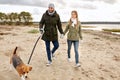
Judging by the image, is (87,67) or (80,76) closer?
(80,76)

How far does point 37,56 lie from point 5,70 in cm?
309

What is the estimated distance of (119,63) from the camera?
14750 mm

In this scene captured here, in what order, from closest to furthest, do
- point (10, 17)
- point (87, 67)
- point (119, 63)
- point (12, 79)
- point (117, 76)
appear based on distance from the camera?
point (12, 79), point (117, 76), point (87, 67), point (119, 63), point (10, 17)

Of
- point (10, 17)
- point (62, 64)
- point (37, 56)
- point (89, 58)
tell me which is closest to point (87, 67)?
point (62, 64)

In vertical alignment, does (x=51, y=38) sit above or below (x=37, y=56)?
above

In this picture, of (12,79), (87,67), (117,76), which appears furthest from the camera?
(87,67)

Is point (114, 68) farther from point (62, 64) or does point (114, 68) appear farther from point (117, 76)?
point (62, 64)

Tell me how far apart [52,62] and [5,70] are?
2258 mm

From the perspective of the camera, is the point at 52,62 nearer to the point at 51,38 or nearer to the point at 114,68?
the point at 51,38

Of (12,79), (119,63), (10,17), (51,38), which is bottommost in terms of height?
(10,17)

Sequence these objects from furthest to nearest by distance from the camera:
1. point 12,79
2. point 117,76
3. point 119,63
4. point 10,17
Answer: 1. point 10,17
2. point 119,63
3. point 117,76
4. point 12,79

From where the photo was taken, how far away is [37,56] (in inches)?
603

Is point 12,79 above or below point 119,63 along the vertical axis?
above

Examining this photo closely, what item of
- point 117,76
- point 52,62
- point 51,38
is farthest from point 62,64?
point 117,76
